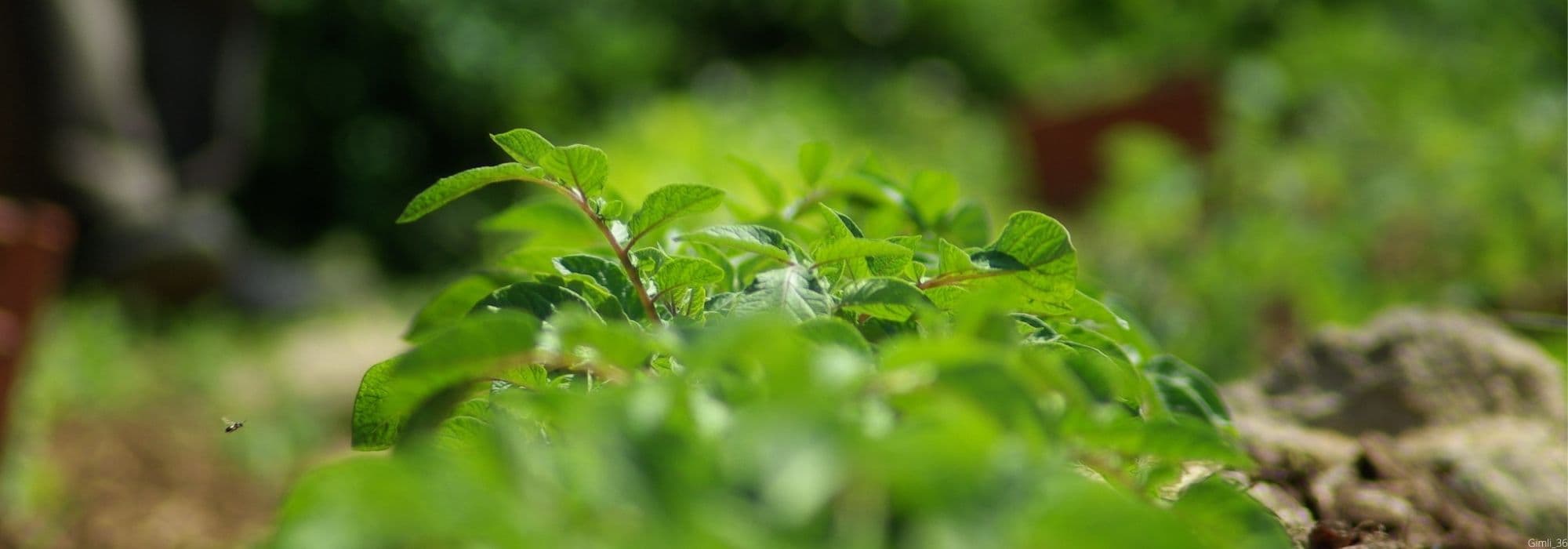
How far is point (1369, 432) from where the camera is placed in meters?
1.60

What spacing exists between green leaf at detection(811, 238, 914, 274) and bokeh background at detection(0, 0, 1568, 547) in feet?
1.90

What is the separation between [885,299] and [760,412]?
0.30 m

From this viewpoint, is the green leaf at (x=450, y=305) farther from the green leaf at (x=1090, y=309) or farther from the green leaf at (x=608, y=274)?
the green leaf at (x=1090, y=309)

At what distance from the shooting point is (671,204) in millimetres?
911

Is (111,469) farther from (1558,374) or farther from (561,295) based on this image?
(1558,374)

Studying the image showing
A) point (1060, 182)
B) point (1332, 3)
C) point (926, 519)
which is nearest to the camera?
point (926, 519)

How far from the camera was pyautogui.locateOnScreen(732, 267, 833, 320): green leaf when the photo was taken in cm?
83

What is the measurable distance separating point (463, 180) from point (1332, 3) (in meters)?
9.90

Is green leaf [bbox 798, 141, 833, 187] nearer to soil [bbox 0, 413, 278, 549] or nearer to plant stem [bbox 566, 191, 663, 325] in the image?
plant stem [bbox 566, 191, 663, 325]

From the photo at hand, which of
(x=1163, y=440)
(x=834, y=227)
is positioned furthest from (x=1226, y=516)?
(x=834, y=227)

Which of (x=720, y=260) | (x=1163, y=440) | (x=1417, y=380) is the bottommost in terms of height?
(x=1163, y=440)

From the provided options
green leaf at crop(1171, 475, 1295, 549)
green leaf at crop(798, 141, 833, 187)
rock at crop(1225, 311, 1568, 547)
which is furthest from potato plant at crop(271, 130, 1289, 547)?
rock at crop(1225, 311, 1568, 547)

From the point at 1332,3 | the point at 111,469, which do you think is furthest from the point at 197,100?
the point at 1332,3

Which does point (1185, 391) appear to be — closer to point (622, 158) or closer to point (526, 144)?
point (526, 144)
